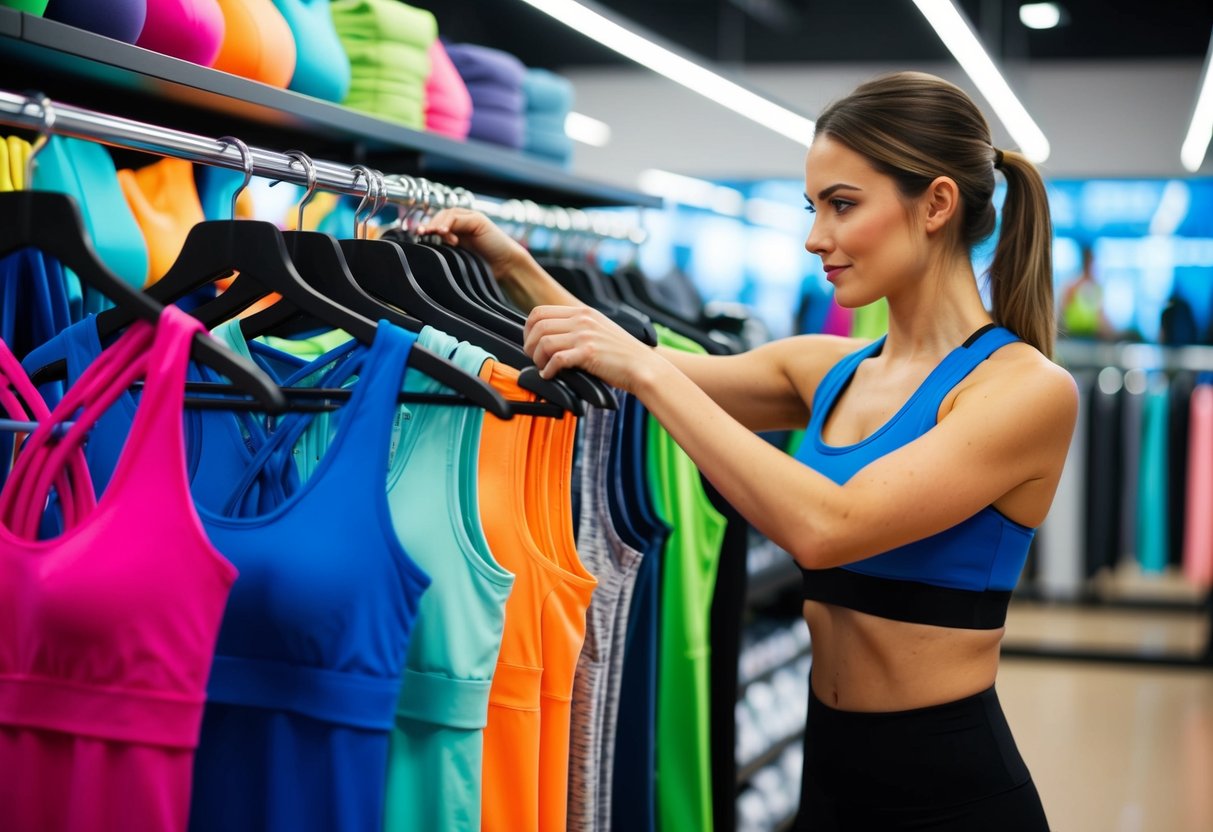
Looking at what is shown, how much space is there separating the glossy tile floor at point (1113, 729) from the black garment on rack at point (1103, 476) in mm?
768

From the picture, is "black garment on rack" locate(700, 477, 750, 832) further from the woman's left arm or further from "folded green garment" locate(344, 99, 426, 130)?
"folded green garment" locate(344, 99, 426, 130)

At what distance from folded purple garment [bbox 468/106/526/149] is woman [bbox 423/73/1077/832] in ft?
3.80

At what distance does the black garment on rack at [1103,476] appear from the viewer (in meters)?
8.02

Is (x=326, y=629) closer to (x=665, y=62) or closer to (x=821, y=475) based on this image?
(x=821, y=475)

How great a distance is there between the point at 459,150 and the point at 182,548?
5.00 ft

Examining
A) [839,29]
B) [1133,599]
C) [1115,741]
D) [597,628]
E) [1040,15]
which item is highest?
[839,29]

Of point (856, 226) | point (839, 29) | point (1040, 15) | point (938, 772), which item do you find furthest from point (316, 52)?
point (839, 29)

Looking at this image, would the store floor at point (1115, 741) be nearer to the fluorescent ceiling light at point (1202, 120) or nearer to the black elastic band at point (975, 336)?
the fluorescent ceiling light at point (1202, 120)

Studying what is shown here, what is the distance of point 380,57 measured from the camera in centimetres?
274

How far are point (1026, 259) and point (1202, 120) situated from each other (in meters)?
5.37

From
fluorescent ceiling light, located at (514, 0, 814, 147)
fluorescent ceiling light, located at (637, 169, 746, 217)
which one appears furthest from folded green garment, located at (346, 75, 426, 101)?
fluorescent ceiling light, located at (637, 169, 746, 217)

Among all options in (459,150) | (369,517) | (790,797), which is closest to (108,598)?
(369,517)

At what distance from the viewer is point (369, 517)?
1.36 m

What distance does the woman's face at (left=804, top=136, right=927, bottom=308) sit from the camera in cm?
191
